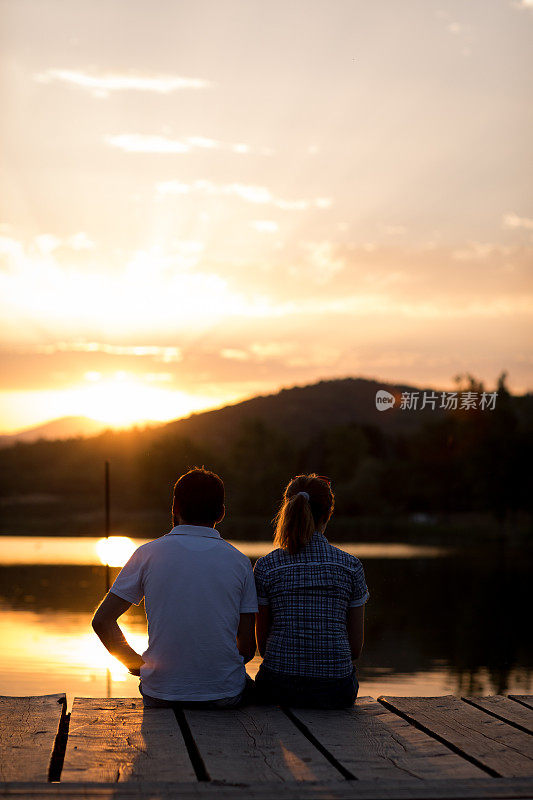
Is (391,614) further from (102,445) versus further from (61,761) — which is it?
(102,445)

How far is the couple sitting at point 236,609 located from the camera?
3.73 m

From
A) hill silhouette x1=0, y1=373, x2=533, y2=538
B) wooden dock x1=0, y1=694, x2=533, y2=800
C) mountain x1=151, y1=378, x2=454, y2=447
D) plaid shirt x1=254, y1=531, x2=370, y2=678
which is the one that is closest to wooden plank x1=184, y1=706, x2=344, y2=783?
wooden dock x1=0, y1=694, x2=533, y2=800

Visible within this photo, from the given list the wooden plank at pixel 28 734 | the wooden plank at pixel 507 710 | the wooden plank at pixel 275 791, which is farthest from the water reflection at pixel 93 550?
the wooden plank at pixel 275 791

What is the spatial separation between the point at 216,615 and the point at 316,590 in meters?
0.45

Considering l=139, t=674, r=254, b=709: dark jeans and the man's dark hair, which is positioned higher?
the man's dark hair

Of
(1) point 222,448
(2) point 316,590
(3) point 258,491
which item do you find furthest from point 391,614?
(1) point 222,448

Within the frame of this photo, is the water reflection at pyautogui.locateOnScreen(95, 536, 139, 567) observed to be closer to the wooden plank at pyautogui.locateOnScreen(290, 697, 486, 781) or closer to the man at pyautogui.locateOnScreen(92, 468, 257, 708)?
the man at pyautogui.locateOnScreen(92, 468, 257, 708)

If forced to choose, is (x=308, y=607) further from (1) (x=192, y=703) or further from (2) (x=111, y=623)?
(2) (x=111, y=623)

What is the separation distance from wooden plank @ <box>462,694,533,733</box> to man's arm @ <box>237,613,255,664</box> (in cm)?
104

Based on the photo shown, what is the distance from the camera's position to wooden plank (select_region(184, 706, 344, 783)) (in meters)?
2.97

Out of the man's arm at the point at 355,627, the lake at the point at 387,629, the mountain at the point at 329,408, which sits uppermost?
the mountain at the point at 329,408

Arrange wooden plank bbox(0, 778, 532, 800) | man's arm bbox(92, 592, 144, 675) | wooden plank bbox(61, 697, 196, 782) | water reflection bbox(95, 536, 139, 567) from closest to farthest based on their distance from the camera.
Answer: wooden plank bbox(0, 778, 532, 800) < wooden plank bbox(61, 697, 196, 782) < man's arm bbox(92, 592, 144, 675) < water reflection bbox(95, 536, 139, 567)

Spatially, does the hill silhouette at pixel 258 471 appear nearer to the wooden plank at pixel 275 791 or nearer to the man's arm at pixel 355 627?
the man's arm at pixel 355 627

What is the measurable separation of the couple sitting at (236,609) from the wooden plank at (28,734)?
37 cm
